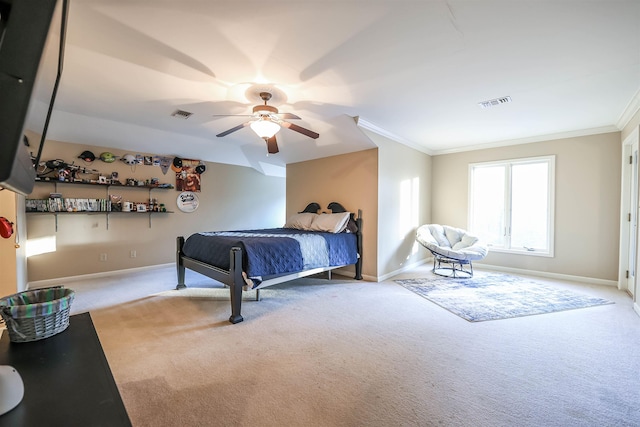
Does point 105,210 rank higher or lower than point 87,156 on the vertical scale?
lower

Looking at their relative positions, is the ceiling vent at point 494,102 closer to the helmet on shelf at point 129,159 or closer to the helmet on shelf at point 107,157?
the helmet on shelf at point 129,159

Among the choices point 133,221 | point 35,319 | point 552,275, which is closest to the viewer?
point 35,319

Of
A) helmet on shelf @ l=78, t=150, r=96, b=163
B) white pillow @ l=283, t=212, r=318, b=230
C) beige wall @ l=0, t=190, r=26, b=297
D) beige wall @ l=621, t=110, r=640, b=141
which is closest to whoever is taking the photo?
beige wall @ l=0, t=190, r=26, b=297

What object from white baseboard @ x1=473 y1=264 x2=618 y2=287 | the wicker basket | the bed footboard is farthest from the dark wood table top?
white baseboard @ x1=473 y1=264 x2=618 y2=287

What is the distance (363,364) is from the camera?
6.97ft

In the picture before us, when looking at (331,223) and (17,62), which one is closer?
(17,62)

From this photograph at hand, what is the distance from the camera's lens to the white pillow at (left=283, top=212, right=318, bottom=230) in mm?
5039

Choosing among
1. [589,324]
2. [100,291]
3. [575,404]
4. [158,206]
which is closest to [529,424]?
[575,404]

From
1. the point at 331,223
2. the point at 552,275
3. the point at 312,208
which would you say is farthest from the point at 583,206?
the point at 312,208

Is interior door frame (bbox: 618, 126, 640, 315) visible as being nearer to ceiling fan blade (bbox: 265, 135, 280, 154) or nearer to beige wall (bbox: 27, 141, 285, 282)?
ceiling fan blade (bbox: 265, 135, 280, 154)

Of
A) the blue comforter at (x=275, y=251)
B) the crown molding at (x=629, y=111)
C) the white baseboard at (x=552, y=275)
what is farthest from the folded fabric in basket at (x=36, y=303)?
the white baseboard at (x=552, y=275)

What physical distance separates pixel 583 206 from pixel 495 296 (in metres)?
2.43

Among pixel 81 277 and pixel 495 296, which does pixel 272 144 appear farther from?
pixel 81 277

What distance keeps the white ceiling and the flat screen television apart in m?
0.23
